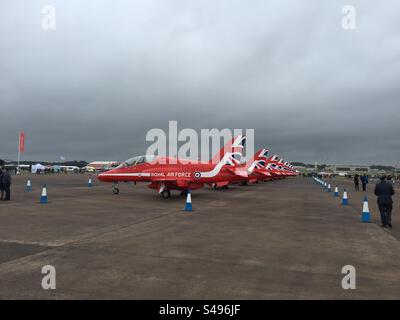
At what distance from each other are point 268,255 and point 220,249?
113cm

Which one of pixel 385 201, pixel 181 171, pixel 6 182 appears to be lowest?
pixel 385 201

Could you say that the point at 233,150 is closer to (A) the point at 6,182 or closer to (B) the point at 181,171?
(B) the point at 181,171

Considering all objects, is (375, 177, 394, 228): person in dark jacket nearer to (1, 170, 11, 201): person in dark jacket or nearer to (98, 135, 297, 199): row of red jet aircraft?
(98, 135, 297, 199): row of red jet aircraft

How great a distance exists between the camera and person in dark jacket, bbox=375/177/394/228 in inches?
462

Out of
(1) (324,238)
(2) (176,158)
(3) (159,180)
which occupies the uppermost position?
(2) (176,158)

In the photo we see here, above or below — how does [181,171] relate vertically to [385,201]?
above

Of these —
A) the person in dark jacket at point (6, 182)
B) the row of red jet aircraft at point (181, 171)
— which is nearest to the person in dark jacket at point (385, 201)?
the row of red jet aircraft at point (181, 171)

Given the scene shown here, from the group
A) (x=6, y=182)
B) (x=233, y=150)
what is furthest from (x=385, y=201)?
(x=6, y=182)

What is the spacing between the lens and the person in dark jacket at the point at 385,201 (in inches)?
462

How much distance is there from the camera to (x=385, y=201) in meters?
11.8

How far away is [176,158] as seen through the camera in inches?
862

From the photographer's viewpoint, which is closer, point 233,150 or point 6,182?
point 6,182

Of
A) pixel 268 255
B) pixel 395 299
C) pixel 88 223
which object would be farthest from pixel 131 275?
pixel 88 223
